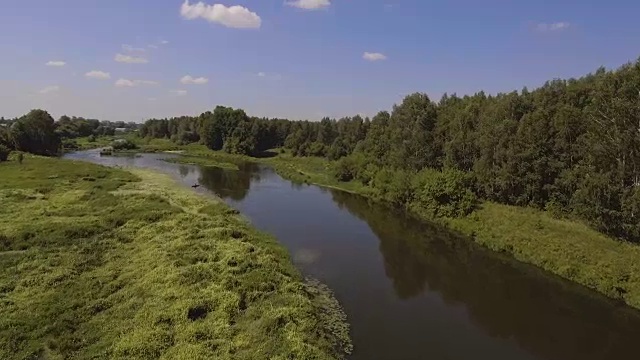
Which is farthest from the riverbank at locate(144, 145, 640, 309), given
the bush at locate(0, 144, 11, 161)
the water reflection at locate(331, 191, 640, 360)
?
the bush at locate(0, 144, 11, 161)

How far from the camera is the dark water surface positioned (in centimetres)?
2623

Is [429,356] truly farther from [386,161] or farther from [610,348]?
[386,161]

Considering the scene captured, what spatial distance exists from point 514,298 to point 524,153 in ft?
79.1

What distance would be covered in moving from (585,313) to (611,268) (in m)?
6.27

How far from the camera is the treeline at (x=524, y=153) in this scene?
138 ft

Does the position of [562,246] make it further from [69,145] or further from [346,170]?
[69,145]

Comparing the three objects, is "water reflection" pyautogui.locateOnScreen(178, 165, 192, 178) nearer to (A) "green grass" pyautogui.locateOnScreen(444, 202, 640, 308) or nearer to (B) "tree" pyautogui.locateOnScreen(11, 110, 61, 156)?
(B) "tree" pyautogui.locateOnScreen(11, 110, 61, 156)

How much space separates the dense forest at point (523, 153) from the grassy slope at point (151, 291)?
93.9 feet

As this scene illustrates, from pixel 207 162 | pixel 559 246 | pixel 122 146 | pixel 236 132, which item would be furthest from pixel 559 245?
pixel 122 146

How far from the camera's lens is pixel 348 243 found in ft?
151

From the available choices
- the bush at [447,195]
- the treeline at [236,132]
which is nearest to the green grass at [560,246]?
the bush at [447,195]

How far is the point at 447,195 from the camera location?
188 feet

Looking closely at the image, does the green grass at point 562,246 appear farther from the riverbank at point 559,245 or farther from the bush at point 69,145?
the bush at point 69,145

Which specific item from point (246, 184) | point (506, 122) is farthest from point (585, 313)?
point (246, 184)
